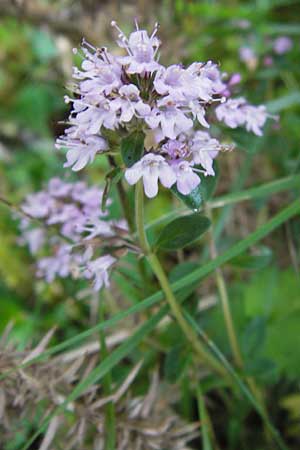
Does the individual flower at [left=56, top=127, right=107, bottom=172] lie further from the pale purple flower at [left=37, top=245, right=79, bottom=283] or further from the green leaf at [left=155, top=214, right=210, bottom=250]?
the pale purple flower at [left=37, top=245, right=79, bottom=283]

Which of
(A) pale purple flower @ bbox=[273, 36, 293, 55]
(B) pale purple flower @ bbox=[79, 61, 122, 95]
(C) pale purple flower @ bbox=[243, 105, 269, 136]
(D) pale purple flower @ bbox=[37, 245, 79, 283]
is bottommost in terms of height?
(D) pale purple flower @ bbox=[37, 245, 79, 283]

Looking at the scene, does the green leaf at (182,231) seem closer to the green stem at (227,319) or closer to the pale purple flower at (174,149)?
the pale purple flower at (174,149)

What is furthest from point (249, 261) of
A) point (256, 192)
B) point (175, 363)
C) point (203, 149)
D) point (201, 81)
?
point (201, 81)

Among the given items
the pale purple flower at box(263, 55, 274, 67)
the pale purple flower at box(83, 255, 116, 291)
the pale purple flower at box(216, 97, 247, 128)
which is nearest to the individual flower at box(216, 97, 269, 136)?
the pale purple flower at box(216, 97, 247, 128)

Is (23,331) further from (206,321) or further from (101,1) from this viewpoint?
(101,1)

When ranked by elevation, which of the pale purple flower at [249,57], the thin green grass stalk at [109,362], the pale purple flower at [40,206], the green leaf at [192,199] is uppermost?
the pale purple flower at [249,57]

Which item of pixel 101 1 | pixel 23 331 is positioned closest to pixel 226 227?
pixel 23 331

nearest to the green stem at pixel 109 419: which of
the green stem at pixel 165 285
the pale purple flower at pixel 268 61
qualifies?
the green stem at pixel 165 285
